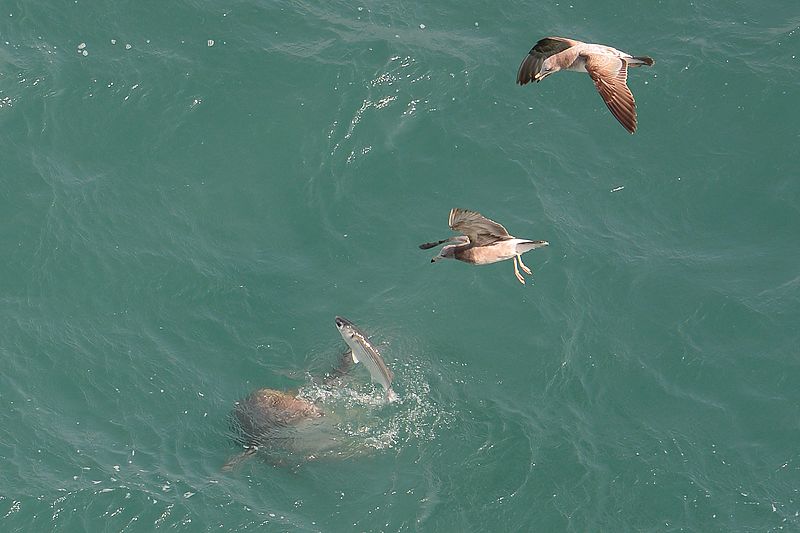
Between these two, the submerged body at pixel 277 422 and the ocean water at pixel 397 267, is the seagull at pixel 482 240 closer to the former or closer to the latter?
the submerged body at pixel 277 422

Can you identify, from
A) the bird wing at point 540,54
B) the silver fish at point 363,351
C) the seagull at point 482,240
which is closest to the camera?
the seagull at point 482,240

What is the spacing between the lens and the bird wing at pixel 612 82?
17.3 m

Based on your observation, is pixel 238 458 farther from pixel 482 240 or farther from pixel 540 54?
pixel 540 54

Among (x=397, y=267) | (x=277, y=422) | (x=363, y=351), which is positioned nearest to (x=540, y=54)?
(x=363, y=351)

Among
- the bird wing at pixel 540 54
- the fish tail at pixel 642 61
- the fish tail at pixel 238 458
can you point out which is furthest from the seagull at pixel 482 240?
the fish tail at pixel 238 458

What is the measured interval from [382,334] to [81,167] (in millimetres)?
7386

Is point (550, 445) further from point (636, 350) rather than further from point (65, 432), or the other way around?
point (65, 432)

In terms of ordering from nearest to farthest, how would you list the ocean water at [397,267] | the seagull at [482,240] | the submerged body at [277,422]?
the seagull at [482,240], the ocean water at [397,267], the submerged body at [277,422]

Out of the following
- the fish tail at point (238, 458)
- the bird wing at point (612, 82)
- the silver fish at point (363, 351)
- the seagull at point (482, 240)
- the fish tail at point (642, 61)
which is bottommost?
the fish tail at point (238, 458)

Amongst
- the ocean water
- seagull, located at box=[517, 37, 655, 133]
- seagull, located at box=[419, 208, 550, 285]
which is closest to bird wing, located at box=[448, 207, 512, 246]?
seagull, located at box=[419, 208, 550, 285]

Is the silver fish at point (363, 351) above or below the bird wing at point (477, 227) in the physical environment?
below

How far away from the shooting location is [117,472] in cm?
2030

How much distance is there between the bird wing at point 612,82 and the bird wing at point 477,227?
8.04 feet

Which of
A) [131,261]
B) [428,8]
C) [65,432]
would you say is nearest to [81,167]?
[131,261]
